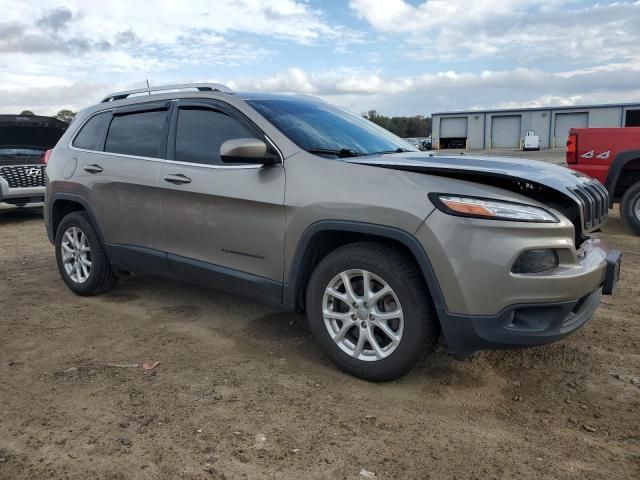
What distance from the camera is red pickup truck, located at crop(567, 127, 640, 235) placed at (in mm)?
7551

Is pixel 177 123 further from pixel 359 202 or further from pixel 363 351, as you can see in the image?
pixel 363 351

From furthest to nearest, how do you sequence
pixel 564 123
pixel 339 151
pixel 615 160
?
pixel 564 123
pixel 615 160
pixel 339 151

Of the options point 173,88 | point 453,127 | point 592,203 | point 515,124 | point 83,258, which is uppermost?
point 515,124

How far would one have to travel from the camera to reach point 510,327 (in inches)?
113

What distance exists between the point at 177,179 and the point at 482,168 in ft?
7.24

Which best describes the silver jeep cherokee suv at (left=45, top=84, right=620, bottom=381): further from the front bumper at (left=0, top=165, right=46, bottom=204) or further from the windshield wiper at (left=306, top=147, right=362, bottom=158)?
the front bumper at (left=0, top=165, right=46, bottom=204)

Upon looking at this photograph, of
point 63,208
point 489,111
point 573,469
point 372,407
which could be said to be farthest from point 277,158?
point 489,111

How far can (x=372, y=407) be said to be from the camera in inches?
120

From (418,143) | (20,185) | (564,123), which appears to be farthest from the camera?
(564,123)

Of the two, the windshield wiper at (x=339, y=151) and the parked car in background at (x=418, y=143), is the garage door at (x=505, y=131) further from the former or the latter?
the windshield wiper at (x=339, y=151)

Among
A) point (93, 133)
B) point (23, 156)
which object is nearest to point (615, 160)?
point (93, 133)

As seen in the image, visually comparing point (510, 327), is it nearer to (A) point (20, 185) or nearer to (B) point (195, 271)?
(B) point (195, 271)

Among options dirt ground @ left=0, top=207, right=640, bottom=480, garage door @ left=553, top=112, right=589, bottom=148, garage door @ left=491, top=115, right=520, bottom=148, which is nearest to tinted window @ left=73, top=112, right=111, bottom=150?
dirt ground @ left=0, top=207, right=640, bottom=480

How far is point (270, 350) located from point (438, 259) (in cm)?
153
